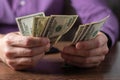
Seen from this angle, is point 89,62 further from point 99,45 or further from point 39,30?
point 39,30

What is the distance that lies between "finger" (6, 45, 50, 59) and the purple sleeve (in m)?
0.40

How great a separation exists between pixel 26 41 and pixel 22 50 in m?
0.04

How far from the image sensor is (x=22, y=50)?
89 cm

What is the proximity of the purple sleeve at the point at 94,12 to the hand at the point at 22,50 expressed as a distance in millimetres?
408

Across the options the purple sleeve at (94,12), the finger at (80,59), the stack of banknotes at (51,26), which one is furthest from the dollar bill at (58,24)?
the purple sleeve at (94,12)

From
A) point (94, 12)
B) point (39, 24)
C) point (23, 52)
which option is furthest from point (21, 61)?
point (94, 12)

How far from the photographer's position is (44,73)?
91cm

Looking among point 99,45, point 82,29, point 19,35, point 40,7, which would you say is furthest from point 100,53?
point 40,7

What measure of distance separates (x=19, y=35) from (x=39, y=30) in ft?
0.29

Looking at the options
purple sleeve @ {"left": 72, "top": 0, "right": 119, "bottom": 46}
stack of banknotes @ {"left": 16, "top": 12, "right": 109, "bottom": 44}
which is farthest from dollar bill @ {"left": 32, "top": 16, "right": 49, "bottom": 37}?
purple sleeve @ {"left": 72, "top": 0, "right": 119, "bottom": 46}

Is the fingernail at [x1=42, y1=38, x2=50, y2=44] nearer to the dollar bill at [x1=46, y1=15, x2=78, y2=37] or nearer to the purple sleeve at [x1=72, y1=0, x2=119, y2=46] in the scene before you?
the dollar bill at [x1=46, y1=15, x2=78, y2=37]

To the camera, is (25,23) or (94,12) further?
(94,12)

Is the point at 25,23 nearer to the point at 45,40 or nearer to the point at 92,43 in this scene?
the point at 45,40

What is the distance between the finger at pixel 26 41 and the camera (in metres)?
0.87
